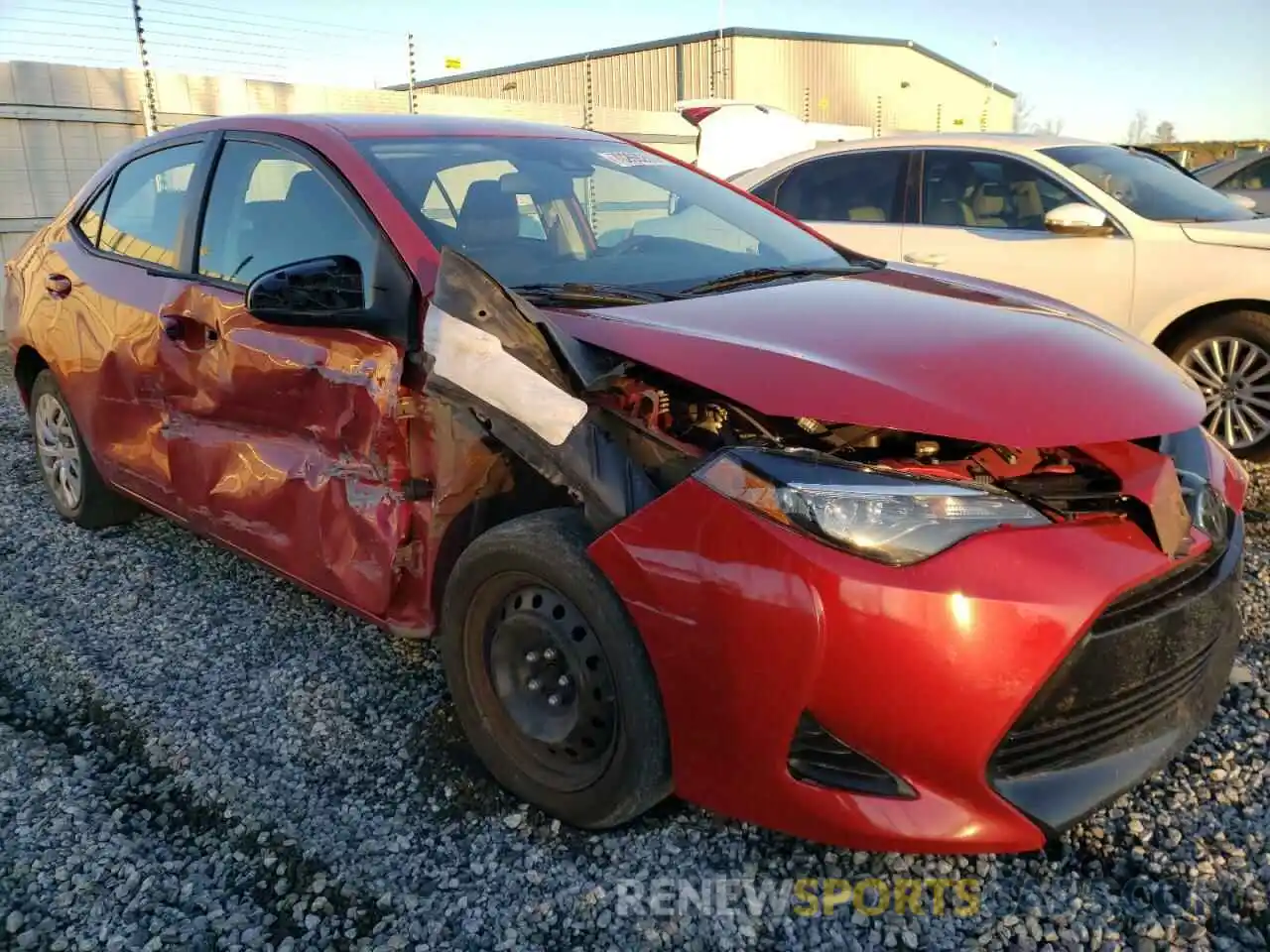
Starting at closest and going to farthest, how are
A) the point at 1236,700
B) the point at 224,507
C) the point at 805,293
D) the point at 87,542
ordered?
the point at 805,293
the point at 1236,700
the point at 224,507
the point at 87,542

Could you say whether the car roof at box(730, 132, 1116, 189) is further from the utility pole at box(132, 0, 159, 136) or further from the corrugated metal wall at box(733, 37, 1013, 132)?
the corrugated metal wall at box(733, 37, 1013, 132)

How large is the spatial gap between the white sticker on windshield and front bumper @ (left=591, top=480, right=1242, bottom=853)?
70.1 inches

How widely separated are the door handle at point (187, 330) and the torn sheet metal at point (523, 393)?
1.17m

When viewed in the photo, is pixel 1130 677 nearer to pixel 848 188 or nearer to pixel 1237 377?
pixel 1237 377

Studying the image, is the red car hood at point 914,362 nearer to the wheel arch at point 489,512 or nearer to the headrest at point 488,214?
the wheel arch at point 489,512

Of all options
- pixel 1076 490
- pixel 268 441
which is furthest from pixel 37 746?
pixel 1076 490

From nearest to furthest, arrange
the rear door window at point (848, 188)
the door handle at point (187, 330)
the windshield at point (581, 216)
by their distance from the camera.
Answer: the windshield at point (581, 216), the door handle at point (187, 330), the rear door window at point (848, 188)

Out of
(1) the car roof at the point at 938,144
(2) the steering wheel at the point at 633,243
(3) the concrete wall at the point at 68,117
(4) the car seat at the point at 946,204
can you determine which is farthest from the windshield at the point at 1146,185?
(3) the concrete wall at the point at 68,117

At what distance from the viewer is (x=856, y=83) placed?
38.6 metres

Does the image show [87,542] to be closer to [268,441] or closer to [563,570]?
[268,441]

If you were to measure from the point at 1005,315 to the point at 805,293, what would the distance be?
0.49 metres

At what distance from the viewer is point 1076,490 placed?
1.94m

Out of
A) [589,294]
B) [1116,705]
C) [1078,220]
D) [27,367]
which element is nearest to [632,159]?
[589,294]

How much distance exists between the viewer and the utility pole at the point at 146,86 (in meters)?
10.2
